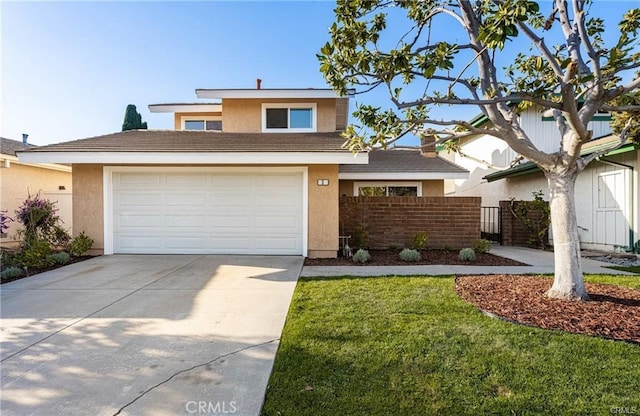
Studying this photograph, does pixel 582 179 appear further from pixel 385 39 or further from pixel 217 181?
pixel 217 181

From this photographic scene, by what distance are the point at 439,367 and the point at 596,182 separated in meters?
11.4

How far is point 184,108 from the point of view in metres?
14.7

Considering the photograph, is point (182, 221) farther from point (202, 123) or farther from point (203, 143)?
point (202, 123)

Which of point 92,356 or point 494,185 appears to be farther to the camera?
point 494,185

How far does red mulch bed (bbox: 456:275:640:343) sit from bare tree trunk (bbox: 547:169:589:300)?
0.19 m

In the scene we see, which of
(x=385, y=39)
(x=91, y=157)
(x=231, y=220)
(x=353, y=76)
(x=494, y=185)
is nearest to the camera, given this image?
(x=353, y=76)

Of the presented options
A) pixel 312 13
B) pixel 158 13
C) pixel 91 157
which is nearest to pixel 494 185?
pixel 312 13

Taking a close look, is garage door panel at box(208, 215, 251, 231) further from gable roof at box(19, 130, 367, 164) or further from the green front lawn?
the green front lawn

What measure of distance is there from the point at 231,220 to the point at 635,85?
9056 mm

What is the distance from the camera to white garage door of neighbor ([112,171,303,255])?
385 inches

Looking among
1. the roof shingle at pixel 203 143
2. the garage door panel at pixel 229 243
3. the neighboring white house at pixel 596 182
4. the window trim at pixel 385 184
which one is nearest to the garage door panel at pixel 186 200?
the garage door panel at pixel 229 243

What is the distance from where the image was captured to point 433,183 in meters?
13.7

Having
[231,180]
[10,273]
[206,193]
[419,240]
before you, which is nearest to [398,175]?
[419,240]

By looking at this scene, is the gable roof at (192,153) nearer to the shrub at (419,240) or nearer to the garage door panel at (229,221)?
the garage door panel at (229,221)
